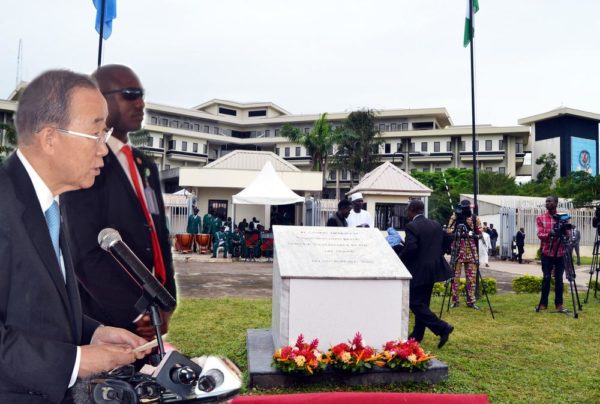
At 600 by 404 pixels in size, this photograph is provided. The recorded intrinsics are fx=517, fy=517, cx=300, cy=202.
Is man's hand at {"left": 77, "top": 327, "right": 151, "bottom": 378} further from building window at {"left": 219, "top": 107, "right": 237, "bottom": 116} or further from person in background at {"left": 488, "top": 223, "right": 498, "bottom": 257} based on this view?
building window at {"left": 219, "top": 107, "right": 237, "bottom": 116}

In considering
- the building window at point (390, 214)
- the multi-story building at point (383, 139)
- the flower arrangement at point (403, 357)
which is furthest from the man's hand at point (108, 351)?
the multi-story building at point (383, 139)

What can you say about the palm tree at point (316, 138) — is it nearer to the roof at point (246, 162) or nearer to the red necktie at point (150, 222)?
the roof at point (246, 162)

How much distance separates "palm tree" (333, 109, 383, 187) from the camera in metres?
45.2

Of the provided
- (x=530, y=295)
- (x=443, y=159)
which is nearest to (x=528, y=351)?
(x=530, y=295)

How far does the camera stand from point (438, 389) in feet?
15.4

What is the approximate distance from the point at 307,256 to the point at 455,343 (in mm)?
2738

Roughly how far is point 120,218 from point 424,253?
5187 mm

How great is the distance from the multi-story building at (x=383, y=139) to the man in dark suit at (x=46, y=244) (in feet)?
170

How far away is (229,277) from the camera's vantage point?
12781 mm

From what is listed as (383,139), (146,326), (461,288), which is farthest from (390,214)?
(383,139)

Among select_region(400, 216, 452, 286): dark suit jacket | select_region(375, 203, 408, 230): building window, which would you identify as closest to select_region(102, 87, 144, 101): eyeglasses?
select_region(400, 216, 452, 286): dark suit jacket

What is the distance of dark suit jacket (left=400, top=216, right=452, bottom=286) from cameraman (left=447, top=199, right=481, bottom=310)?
2561mm

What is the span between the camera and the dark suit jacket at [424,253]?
6.26 meters

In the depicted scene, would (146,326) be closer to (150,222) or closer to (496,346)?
(150,222)
